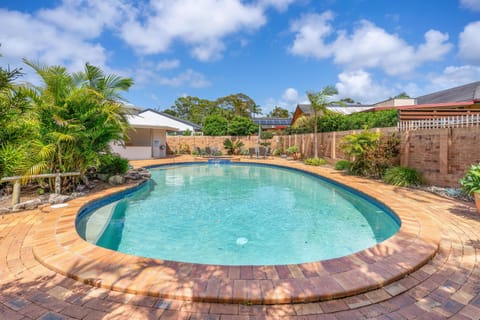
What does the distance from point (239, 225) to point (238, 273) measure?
2509 millimetres

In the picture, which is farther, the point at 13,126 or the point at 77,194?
the point at 77,194

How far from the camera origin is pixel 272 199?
6961 mm

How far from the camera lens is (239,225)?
4.90 metres

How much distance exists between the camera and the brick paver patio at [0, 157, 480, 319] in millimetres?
1875

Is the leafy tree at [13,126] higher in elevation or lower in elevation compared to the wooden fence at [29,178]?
higher

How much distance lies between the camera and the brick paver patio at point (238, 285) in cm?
188

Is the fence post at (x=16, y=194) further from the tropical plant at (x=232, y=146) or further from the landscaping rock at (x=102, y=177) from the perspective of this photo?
the tropical plant at (x=232, y=146)

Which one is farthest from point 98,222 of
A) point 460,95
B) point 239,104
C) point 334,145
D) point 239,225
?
point 239,104

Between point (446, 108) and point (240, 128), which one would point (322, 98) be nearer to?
point (446, 108)

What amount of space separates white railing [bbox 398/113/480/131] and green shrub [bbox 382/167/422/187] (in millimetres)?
1400

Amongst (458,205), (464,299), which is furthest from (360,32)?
(464,299)

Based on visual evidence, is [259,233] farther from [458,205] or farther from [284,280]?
[458,205]

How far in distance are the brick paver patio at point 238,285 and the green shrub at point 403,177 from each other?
4.38 m

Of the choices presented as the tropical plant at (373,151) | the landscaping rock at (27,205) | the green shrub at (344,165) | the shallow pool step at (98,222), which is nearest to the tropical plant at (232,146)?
the green shrub at (344,165)
